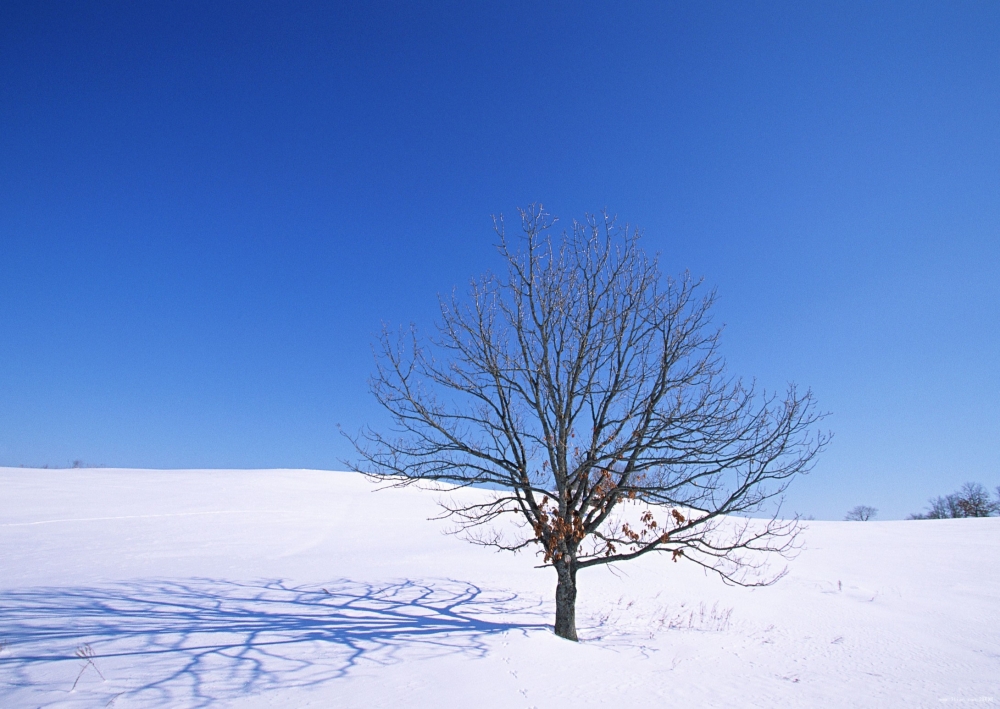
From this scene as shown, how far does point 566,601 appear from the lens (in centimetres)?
873

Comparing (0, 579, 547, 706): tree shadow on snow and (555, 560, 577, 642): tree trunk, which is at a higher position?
(555, 560, 577, 642): tree trunk

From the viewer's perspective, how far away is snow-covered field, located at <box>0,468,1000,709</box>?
6.20 metres

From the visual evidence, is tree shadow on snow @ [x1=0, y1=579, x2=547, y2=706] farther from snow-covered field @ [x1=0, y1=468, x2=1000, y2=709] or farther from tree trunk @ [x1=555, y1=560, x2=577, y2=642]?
tree trunk @ [x1=555, y1=560, x2=577, y2=642]

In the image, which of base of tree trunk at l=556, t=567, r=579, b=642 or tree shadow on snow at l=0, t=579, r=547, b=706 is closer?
tree shadow on snow at l=0, t=579, r=547, b=706

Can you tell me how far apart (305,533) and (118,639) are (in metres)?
13.5

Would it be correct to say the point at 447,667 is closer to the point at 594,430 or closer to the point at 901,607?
the point at 594,430

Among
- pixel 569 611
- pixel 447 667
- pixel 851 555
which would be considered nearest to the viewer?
pixel 447 667

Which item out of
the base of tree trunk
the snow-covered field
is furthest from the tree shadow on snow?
the base of tree trunk

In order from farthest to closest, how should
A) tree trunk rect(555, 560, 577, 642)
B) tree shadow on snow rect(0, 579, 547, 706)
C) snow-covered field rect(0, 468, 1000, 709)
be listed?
tree trunk rect(555, 560, 577, 642) < snow-covered field rect(0, 468, 1000, 709) < tree shadow on snow rect(0, 579, 547, 706)

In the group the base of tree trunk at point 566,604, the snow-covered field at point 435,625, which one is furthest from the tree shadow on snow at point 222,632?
the base of tree trunk at point 566,604

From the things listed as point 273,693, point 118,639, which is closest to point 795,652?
point 273,693

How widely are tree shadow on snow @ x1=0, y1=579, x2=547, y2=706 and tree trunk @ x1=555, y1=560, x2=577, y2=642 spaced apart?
647 mm

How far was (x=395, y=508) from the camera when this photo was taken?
2791cm

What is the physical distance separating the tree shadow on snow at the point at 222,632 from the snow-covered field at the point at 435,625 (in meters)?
0.04
